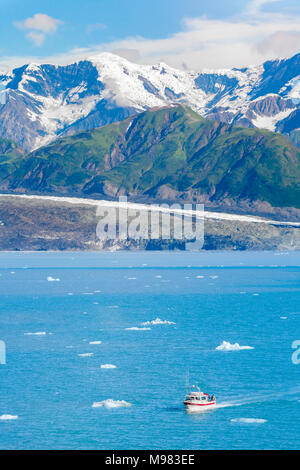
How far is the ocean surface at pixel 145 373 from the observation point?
45375 millimetres

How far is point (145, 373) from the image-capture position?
2427 inches

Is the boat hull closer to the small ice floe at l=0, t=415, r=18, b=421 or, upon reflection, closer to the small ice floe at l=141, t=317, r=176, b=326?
the small ice floe at l=0, t=415, r=18, b=421

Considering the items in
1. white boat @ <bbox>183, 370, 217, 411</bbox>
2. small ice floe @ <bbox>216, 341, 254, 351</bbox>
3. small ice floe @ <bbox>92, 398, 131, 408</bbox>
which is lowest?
small ice floe @ <bbox>216, 341, 254, 351</bbox>

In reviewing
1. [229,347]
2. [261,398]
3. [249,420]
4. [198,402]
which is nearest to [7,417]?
[198,402]

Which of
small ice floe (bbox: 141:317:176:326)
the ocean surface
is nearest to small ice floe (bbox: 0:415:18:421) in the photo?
the ocean surface

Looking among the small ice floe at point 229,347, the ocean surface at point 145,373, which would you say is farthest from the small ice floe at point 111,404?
the small ice floe at point 229,347

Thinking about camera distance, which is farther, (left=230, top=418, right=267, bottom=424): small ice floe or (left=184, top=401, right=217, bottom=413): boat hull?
(left=184, top=401, right=217, bottom=413): boat hull

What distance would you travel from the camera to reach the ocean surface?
45.4 metres

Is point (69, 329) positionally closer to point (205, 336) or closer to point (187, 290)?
point (205, 336)

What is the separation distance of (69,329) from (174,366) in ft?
87.7

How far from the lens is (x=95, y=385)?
5722 centimetres

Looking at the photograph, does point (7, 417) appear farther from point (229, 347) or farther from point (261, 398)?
point (229, 347)
